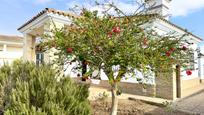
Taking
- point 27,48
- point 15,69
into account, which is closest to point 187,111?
point 15,69

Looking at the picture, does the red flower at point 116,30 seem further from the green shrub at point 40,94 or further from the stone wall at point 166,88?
the stone wall at point 166,88

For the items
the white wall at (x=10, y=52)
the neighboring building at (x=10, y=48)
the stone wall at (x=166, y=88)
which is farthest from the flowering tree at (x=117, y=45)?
the white wall at (x=10, y=52)

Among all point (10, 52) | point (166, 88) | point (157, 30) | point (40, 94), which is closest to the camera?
point (40, 94)

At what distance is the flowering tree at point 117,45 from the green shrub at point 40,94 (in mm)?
663

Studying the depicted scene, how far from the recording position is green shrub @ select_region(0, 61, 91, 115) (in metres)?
4.21

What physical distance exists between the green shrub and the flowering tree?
66 centimetres

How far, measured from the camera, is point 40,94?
4602mm

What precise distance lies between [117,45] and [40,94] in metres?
2.05

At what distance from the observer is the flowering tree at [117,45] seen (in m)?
4.31

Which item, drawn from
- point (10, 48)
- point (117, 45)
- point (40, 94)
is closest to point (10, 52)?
point (10, 48)

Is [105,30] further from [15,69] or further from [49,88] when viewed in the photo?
[15,69]

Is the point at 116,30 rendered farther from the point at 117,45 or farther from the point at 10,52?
the point at 10,52

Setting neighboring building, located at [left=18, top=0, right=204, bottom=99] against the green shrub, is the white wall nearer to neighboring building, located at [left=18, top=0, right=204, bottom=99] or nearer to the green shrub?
neighboring building, located at [left=18, top=0, right=204, bottom=99]

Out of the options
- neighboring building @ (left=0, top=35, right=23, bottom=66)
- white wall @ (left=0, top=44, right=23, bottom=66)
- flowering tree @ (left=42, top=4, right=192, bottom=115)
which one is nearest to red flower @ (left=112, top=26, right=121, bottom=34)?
flowering tree @ (left=42, top=4, right=192, bottom=115)
